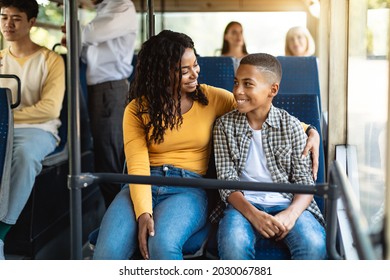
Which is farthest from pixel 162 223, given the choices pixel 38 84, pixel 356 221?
pixel 38 84

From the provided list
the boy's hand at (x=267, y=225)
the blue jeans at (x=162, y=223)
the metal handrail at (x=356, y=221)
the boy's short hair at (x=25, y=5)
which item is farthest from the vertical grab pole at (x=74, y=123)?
the boy's short hair at (x=25, y=5)

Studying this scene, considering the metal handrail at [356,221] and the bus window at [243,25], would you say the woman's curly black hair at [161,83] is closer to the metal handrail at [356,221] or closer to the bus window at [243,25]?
the metal handrail at [356,221]

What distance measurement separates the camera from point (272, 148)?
2.57 metres

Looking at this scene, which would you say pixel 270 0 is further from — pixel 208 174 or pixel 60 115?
pixel 208 174

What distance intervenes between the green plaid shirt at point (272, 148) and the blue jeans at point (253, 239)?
0.13 meters

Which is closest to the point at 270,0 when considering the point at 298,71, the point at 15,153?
the point at 298,71

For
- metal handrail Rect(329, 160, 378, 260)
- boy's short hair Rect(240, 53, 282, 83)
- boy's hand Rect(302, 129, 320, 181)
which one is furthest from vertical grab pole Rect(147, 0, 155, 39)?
metal handrail Rect(329, 160, 378, 260)

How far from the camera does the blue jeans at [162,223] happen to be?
239 centimetres

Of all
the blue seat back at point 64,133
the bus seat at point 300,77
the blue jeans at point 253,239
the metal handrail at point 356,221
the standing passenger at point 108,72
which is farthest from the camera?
the standing passenger at point 108,72

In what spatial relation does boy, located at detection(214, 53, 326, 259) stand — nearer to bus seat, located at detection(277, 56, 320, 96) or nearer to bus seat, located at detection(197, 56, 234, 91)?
bus seat, located at detection(197, 56, 234, 91)

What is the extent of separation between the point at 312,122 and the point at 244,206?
0.67 m

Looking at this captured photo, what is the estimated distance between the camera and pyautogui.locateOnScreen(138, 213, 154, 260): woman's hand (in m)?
2.44

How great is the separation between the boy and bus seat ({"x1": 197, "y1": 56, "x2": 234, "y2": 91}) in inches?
31.1
